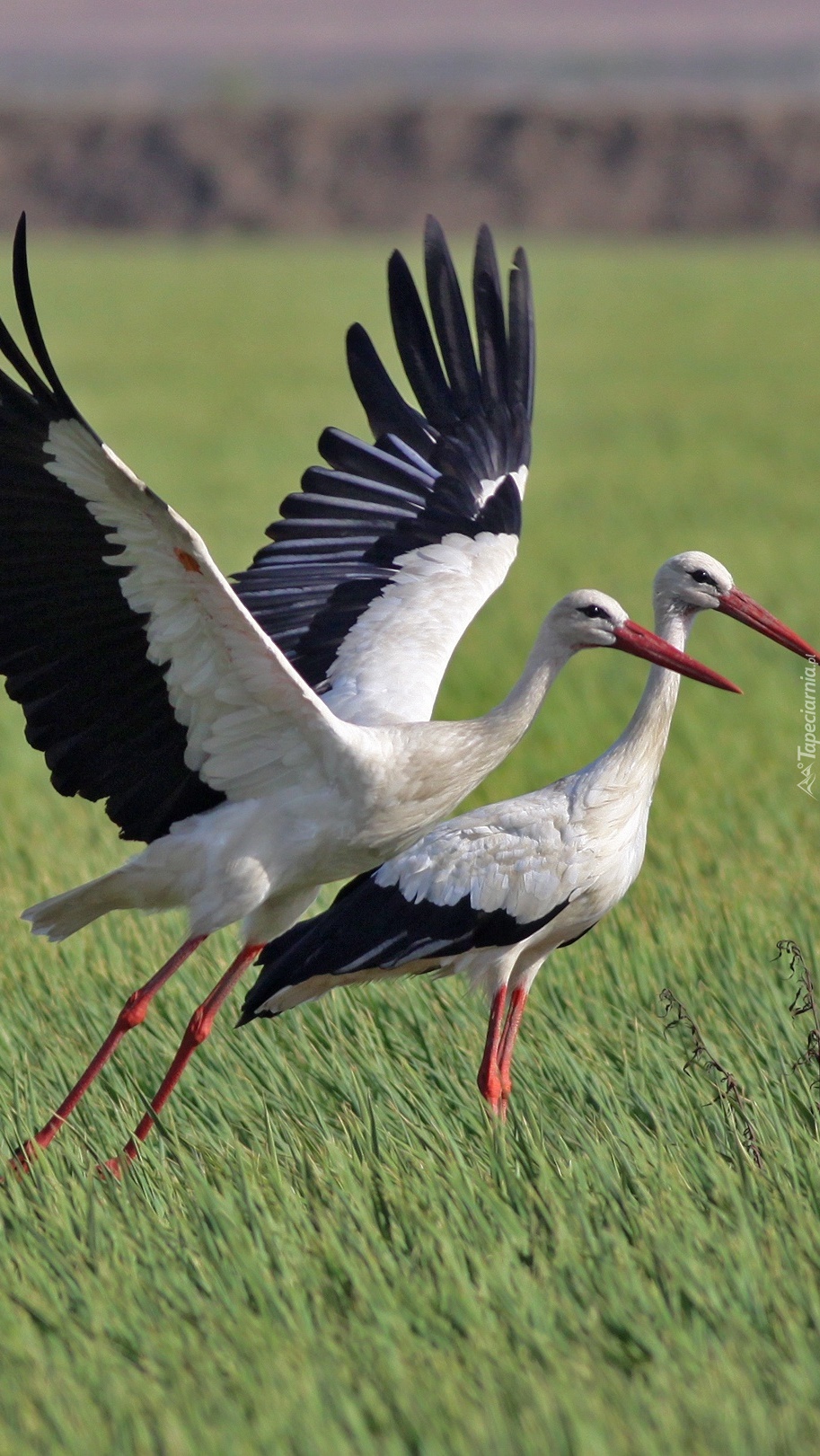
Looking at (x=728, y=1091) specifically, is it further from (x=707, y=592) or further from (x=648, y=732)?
(x=707, y=592)

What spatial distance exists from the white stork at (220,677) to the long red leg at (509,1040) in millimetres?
497

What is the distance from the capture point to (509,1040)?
13.1 ft

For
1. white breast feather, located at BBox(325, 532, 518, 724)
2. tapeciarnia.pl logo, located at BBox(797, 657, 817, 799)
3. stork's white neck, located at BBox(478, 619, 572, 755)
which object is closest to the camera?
stork's white neck, located at BBox(478, 619, 572, 755)

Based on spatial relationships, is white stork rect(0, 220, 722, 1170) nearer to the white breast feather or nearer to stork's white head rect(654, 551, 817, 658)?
the white breast feather

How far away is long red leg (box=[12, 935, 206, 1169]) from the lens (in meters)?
3.58

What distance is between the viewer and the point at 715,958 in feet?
14.8

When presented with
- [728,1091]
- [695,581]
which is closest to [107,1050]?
[728,1091]

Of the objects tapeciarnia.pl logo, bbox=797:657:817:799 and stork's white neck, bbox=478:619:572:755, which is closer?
stork's white neck, bbox=478:619:572:755

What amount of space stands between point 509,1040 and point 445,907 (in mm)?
328

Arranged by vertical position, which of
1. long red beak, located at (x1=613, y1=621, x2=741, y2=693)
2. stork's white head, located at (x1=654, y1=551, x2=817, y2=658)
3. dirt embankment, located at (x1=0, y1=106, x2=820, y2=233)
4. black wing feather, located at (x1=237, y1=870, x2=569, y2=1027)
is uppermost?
dirt embankment, located at (x1=0, y1=106, x2=820, y2=233)

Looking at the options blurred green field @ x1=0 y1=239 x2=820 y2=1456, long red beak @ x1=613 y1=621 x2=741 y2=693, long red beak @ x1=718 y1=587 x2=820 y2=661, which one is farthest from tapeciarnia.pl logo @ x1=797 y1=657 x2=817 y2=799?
long red beak @ x1=613 y1=621 x2=741 y2=693

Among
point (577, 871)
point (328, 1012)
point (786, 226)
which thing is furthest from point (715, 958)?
point (786, 226)

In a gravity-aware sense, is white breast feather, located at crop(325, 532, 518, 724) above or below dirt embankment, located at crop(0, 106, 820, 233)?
below

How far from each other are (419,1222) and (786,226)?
229ft
